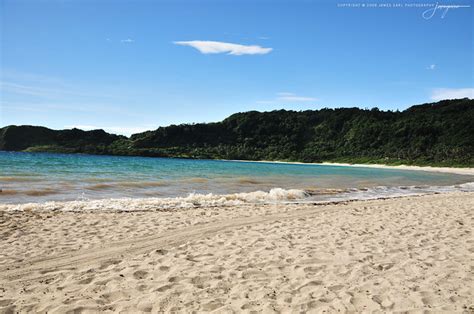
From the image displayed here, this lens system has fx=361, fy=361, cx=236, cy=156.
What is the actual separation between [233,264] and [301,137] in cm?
15722

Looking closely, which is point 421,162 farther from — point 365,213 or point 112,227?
point 112,227

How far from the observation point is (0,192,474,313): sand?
5.10 metres

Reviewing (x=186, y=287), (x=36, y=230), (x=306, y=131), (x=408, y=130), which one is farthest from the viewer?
(x=306, y=131)

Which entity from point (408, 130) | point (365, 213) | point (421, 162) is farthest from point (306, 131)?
point (365, 213)

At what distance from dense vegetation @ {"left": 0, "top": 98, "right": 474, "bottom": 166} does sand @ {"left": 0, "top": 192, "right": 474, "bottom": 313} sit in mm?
90109

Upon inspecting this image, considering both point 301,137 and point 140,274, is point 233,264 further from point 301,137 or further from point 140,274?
point 301,137

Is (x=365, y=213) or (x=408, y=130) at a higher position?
(x=408, y=130)

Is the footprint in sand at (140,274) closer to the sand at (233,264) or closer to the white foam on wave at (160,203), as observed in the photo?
the sand at (233,264)

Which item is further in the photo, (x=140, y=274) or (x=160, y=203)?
(x=160, y=203)

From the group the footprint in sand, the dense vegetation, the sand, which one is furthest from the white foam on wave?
the dense vegetation

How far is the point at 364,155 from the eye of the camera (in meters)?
115

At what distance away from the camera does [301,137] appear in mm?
160875

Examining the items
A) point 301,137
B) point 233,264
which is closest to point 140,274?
point 233,264

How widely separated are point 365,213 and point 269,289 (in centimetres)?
841
